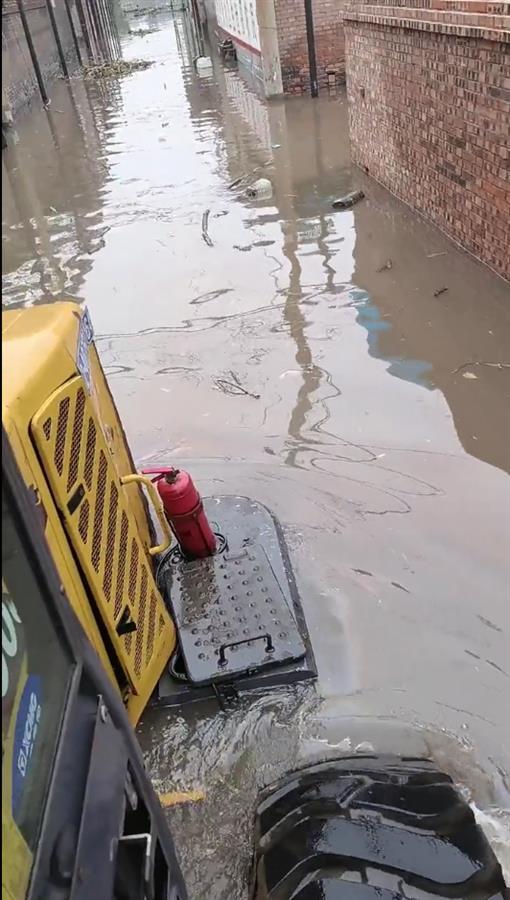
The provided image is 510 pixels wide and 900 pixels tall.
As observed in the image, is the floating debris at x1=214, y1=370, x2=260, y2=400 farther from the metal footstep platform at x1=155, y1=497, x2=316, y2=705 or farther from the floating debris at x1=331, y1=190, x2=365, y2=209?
the floating debris at x1=331, y1=190, x2=365, y2=209

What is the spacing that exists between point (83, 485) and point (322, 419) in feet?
9.89

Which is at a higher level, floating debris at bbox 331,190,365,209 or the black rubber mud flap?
the black rubber mud flap

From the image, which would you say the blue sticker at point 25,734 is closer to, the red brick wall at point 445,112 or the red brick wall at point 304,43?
the red brick wall at point 445,112

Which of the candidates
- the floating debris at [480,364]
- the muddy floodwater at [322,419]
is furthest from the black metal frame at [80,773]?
the floating debris at [480,364]

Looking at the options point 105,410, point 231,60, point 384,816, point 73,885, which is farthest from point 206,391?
point 231,60

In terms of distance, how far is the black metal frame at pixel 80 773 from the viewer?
1219 millimetres

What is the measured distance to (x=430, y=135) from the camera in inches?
303

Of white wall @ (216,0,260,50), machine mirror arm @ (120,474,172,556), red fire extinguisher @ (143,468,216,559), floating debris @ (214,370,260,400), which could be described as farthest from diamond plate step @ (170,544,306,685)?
white wall @ (216,0,260,50)

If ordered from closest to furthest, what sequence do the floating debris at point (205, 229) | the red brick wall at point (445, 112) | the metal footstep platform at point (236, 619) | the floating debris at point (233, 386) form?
the metal footstep platform at point (236, 619) → the floating debris at point (233, 386) → the red brick wall at point (445, 112) → the floating debris at point (205, 229)

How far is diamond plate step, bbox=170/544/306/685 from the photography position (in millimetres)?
3107

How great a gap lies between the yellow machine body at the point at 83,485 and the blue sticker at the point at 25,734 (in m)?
0.88

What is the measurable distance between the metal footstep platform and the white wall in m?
18.6

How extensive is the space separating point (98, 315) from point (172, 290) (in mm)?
875

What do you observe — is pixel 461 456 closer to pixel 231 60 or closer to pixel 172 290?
pixel 172 290
